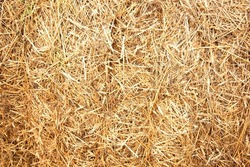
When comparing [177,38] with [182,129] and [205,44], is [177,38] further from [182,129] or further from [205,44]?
[182,129]

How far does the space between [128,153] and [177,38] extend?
20.6 inches

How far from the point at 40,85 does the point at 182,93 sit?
0.61 m

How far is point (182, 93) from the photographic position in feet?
5.01

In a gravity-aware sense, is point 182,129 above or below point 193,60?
below

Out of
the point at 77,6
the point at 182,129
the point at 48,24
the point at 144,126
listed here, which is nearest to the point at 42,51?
the point at 48,24

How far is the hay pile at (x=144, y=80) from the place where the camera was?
1519 millimetres

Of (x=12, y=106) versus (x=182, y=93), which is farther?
(x=12, y=106)

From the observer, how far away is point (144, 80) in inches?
60.6

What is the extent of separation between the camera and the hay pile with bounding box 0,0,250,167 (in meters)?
1.52

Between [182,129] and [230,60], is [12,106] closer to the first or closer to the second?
[182,129]

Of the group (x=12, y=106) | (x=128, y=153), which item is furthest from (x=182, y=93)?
(x=12, y=106)

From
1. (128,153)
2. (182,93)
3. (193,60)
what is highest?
(193,60)

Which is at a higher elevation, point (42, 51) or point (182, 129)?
point (42, 51)

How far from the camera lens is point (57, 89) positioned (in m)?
1.59
